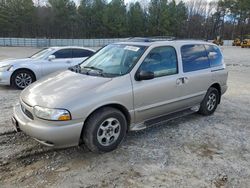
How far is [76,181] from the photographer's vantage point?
299 centimetres

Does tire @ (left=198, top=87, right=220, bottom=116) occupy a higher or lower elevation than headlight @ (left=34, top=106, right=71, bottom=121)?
lower

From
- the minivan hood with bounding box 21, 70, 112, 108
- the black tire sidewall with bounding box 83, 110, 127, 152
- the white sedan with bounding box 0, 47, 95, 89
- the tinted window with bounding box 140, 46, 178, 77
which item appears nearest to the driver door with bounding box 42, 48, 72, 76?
the white sedan with bounding box 0, 47, 95, 89

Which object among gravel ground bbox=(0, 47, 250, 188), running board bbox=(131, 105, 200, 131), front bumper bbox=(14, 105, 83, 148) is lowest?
gravel ground bbox=(0, 47, 250, 188)

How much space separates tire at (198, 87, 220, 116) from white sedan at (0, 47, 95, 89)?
462cm

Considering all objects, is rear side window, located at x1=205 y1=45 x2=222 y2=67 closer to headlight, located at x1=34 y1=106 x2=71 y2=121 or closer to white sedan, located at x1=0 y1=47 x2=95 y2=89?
headlight, located at x1=34 y1=106 x2=71 y2=121

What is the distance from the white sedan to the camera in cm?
743

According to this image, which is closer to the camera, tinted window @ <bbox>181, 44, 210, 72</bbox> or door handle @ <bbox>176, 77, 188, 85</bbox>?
door handle @ <bbox>176, 77, 188, 85</bbox>

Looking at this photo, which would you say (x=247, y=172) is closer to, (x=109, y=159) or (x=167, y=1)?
(x=109, y=159)

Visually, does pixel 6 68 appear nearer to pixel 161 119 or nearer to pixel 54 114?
pixel 54 114

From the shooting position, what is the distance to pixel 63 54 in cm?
819

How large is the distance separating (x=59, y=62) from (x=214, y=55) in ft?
15.6

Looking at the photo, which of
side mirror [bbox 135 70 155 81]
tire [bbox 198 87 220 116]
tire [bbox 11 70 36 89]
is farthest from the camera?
tire [bbox 11 70 36 89]

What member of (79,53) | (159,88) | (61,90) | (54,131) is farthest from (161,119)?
(79,53)

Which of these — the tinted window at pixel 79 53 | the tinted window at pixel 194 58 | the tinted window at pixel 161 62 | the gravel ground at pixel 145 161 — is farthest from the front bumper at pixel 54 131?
the tinted window at pixel 79 53
